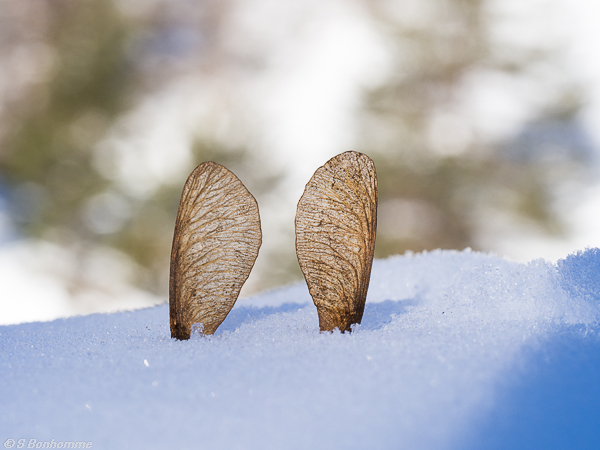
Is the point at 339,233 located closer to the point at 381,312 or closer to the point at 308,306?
the point at 381,312

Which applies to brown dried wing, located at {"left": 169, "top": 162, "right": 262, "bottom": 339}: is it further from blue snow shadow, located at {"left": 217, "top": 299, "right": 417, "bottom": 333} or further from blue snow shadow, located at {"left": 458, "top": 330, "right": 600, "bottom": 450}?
blue snow shadow, located at {"left": 458, "top": 330, "right": 600, "bottom": 450}

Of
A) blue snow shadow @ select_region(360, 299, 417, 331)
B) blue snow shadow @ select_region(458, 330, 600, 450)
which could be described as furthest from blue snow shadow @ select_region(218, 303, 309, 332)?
blue snow shadow @ select_region(458, 330, 600, 450)

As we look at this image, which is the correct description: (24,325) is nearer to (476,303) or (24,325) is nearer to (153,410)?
(153,410)

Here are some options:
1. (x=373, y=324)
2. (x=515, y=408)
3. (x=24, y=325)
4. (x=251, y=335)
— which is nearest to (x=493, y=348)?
(x=515, y=408)

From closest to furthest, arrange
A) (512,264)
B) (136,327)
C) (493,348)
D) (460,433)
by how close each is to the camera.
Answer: (460,433)
(493,348)
(136,327)
(512,264)

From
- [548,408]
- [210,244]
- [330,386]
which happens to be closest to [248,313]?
[210,244]

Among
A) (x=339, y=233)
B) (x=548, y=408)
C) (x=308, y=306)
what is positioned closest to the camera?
(x=548, y=408)
